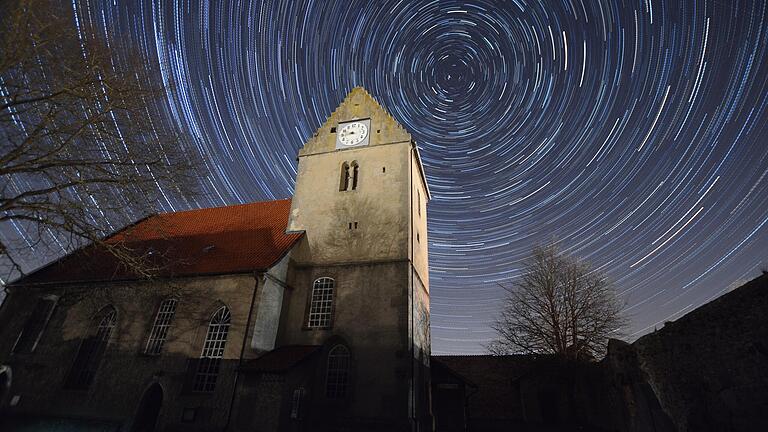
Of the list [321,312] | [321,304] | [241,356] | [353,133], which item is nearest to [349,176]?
[353,133]

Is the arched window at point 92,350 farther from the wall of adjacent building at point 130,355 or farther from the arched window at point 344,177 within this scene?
the arched window at point 344,177

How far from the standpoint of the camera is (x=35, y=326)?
65.4ft

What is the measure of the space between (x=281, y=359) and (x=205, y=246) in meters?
9.52

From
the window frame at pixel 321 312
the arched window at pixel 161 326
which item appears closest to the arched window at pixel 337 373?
the window frame at pixel 321 312

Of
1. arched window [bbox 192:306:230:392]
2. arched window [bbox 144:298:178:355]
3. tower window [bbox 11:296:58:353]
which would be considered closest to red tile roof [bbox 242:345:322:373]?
arched window [bbox 192:306:230:392]

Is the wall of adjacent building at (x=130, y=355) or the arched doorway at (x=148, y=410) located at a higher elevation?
the wall of adjacent building at (x=130, y=355)

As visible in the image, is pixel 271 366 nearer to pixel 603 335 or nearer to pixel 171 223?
pixel 171 223

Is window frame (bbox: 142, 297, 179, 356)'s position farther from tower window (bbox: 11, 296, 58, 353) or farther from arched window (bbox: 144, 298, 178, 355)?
tower window (bbox: 11, 296, 58, 353)

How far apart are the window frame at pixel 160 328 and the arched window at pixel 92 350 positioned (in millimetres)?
2516

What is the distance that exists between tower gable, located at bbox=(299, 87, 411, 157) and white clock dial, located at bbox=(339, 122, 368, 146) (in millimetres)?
450

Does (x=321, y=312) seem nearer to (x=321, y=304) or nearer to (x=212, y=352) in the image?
(x=321, y=304)

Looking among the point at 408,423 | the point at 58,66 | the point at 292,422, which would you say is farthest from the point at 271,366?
the point at 58,66

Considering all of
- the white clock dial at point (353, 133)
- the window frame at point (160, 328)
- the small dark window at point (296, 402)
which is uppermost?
the white clock dial at point (353, 133)

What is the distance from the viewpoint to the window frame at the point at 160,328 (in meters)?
17.0
